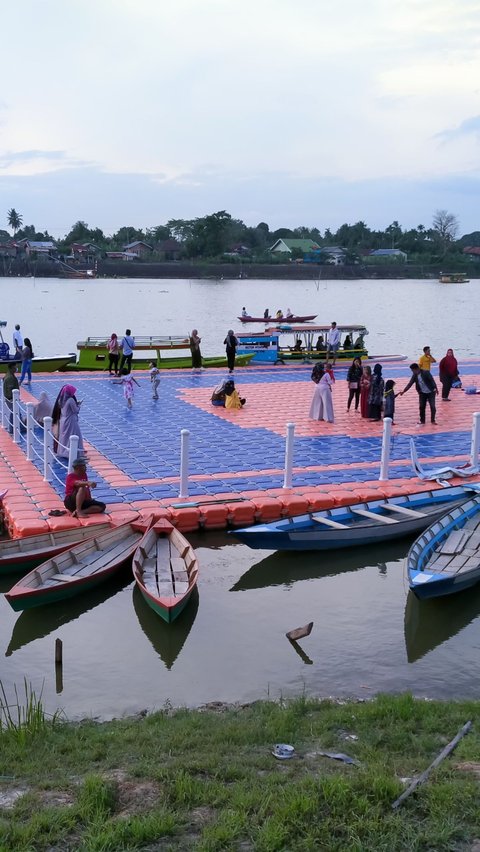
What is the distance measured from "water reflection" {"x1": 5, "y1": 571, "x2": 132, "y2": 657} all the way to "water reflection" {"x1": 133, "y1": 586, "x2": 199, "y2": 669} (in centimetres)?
46

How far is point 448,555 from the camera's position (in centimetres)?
1159

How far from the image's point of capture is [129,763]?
623cm

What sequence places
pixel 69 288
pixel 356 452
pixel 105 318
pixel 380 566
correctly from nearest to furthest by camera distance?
pixel 380 566 < pixel 356 452 < pixel 105 318 < pixel 69 288

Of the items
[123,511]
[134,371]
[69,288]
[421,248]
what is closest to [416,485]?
[123,511]

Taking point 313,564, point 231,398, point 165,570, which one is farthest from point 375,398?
point 165,570

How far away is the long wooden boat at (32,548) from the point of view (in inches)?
454

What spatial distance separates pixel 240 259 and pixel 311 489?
410ft

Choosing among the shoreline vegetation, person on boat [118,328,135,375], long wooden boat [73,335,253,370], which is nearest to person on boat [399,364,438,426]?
person on boat [118,328,135,375]

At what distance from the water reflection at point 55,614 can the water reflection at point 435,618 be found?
3890 millimetres

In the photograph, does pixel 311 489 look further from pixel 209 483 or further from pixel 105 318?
pixel 105 318

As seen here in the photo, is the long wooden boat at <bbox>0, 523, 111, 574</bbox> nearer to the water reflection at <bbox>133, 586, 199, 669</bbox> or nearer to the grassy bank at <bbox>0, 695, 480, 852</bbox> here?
the water reflection at <bbox>133, 586, 199, 669</bbox>

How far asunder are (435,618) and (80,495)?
211 inches

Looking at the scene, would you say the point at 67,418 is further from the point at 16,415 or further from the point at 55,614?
the point at 55,614

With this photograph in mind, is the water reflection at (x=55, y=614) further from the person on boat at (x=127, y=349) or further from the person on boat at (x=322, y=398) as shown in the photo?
the person on boat at (x=127, y=349)
